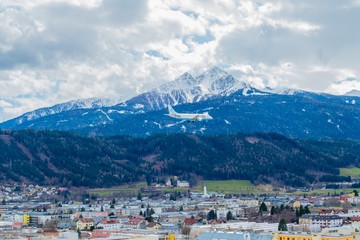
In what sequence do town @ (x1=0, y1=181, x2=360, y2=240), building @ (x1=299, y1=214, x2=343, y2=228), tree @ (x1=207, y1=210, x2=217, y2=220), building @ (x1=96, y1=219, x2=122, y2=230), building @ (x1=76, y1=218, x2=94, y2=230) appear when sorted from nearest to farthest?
town @ (x1=0, y1=181, x2=360, y2=240) → building @ (x1=299, y1=214, x2=343, y2=228) → building @ (x1=96, y1=219, x2=122, y2=230) → building @ (x1=76, y1=218, x2=94, y2=230) → tree @ (x1=207, y1=210, x2=217, y2=220)

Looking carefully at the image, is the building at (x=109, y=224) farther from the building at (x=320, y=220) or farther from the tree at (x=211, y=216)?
the building at (x=320, y=220)

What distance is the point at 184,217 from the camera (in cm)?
13838

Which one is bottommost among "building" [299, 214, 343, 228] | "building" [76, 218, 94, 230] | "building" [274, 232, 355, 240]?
"building" [274, 232, 355, 240]

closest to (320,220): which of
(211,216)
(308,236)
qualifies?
(211,216)

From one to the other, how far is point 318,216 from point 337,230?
27.5 metres

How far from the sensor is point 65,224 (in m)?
133

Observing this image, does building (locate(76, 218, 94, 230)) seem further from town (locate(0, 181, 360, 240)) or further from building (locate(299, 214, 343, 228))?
building (locate(299, 214, 343, 228))

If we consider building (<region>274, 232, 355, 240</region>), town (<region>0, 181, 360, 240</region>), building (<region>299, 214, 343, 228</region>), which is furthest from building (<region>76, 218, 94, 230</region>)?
building (<region>274, 232, 355, 240</region>)

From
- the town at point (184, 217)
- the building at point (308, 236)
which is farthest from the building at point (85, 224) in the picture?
the building at point (308, 236)

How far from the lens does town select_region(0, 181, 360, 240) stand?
312 ft

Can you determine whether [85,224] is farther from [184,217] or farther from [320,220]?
[320,220]

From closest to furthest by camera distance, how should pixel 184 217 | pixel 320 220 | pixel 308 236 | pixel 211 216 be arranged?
pixel 308 236 → pixel 320 220 → pixel 211 216 → pixel 184 217

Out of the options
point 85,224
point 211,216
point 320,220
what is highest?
point 211,216

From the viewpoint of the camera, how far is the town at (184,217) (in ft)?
312
